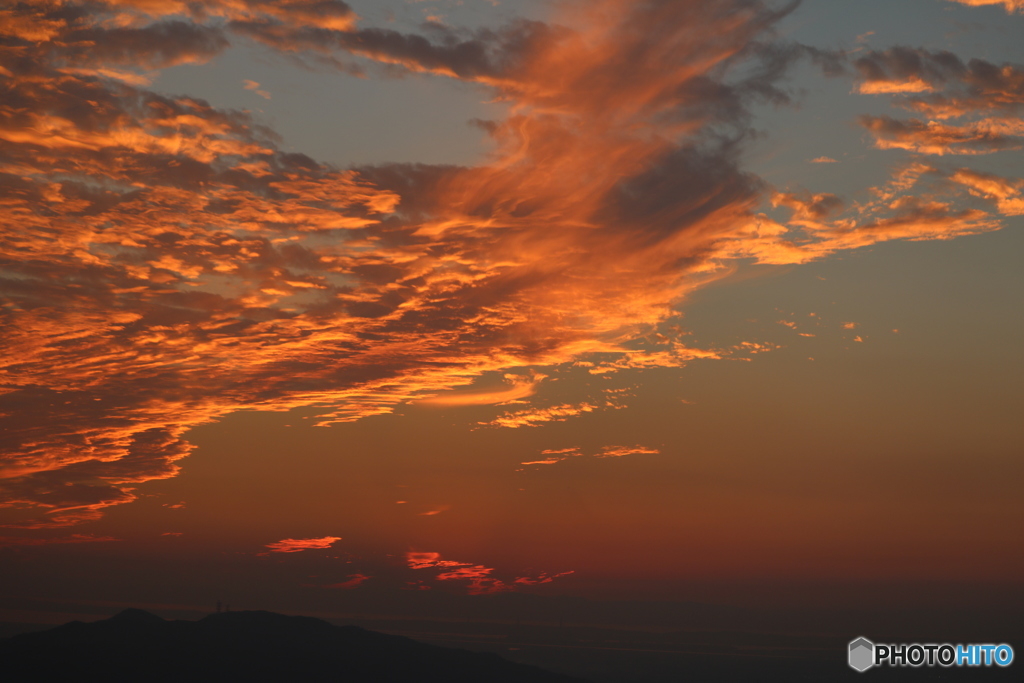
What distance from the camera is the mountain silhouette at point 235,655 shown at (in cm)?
12775

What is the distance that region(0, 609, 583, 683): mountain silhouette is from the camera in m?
128

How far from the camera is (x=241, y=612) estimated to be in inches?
6688

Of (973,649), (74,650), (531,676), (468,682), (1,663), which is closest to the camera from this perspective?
(973,649)

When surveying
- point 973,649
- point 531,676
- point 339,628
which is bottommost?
point 531,676

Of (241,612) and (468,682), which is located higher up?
(241,612)

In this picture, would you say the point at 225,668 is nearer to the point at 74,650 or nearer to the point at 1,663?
A: the point at 74,650

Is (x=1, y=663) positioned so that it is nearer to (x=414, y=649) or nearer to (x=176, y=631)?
(x=176, y=631)

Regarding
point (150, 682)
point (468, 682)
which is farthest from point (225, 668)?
point (468, 682)

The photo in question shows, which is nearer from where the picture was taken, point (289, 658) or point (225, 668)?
point (225, 668)

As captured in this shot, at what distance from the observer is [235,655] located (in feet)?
476

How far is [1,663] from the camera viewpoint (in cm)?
12350

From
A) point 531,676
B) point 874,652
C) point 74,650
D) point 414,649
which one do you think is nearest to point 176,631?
point 74,650

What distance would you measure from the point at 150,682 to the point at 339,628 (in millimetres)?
60594

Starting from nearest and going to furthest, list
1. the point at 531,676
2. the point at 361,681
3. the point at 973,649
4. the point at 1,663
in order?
the point at 973,649, the point at 1,663, the point at 361,681, the point at 531,676
